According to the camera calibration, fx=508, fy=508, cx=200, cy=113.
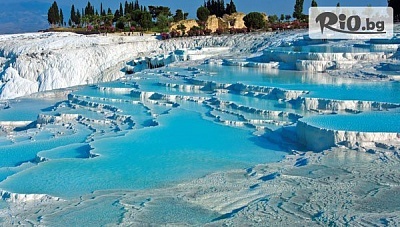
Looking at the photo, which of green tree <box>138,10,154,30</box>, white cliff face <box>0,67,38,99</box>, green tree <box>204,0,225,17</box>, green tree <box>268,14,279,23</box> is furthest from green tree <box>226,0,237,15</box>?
white cliff face <box>0,67,38,99</box>

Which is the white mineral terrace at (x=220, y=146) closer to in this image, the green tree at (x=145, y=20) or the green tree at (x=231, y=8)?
the green tree at (x=145, y=20)

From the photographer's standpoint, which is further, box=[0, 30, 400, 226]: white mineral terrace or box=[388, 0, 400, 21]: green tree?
box=[388, 0, 400, 21]: green tree

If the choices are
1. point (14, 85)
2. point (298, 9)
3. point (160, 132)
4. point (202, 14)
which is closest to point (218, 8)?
point (202, 14)

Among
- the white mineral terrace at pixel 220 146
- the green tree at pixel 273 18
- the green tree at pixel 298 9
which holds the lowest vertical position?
the white mineral terrace at pixel 220 146

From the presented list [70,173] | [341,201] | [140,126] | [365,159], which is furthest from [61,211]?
[140,126]

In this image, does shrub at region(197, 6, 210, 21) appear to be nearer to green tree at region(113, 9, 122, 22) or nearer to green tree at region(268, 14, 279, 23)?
green tree at region(268, 14, 279, 23)

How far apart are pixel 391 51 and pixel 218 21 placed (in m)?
16.8

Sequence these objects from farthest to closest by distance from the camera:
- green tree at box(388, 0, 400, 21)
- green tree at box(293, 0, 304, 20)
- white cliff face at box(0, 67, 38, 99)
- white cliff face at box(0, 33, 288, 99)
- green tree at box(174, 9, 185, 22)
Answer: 1. green tree at box(174, 9, 185, 22)
2. green tree at box(293, 0, 304, 20)
3. green tree at box(388, 0, 400, 21)
4. white cliff face at box(0, 33, 288, 99)
5. white cliff face at box(0, 67, 38, 99)

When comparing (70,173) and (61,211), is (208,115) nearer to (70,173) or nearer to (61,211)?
(70,173)

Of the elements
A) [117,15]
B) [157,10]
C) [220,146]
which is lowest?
[220,146]

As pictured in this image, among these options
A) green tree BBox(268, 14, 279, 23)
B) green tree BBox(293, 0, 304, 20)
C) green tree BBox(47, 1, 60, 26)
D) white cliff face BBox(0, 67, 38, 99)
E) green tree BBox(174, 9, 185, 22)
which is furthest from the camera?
green tree BBox(47, 1, 60, 26)

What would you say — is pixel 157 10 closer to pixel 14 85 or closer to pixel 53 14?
pixel 53 14

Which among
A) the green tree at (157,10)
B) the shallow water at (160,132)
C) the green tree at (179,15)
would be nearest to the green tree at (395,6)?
the shallow water at (160,132)

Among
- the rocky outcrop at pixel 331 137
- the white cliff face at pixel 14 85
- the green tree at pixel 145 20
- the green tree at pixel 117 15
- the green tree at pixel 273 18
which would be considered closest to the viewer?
the rocky outcrop at pixel 331 137
